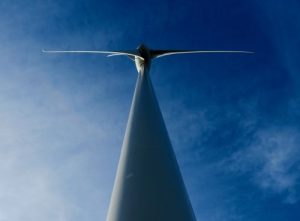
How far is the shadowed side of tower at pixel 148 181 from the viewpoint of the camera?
29.1 ft

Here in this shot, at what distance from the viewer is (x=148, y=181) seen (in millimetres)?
9812

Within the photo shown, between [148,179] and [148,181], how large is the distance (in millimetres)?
99

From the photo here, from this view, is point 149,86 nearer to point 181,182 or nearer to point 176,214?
point 181,182

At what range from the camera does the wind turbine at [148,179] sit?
8.87 m

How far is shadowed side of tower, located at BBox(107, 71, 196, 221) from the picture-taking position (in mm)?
8859

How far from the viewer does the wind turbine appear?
8.87 metres

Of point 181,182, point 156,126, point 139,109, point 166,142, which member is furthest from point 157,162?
point 139,109

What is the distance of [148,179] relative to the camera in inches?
390

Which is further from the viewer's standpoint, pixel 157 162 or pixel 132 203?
pixel 157 162

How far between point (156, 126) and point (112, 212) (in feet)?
13.8

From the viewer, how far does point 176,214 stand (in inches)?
349

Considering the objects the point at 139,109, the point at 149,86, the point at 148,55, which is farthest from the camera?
the point at 148,55

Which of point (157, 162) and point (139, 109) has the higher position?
point (139, 109)

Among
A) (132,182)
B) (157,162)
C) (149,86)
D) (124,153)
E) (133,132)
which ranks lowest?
(132,182)
